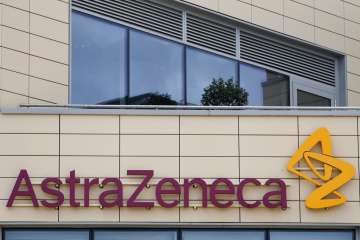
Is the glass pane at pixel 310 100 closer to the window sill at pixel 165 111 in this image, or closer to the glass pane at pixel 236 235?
the window sill at pixel 165 111

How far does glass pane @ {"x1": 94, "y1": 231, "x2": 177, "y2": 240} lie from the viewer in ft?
61.1

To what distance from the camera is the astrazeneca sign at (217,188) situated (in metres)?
18.1

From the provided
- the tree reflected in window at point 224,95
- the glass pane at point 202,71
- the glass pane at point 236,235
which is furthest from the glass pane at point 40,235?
the glass pane at point 202,71

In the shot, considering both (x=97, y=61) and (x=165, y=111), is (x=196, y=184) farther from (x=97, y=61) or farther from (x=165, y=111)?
(x=97, y=61)

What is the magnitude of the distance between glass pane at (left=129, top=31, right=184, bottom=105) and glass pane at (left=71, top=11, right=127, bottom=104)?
11.0 inches

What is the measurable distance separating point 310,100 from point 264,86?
1.61 metres

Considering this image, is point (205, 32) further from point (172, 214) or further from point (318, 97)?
point (172, 214)

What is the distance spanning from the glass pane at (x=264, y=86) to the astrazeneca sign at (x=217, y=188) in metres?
5.01

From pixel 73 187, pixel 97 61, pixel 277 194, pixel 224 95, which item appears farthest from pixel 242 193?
pixel 97 61

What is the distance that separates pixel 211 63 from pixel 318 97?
138 inches

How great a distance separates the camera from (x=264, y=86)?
24094 mm

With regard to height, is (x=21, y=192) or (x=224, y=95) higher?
(x=224, y=95)

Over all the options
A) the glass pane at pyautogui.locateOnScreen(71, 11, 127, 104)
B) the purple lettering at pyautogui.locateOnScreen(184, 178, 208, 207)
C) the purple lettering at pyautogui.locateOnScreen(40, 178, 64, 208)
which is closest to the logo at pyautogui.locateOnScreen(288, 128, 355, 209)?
the purple lettering at pyautogui.locateOnScreen(184, 178, 208, 207)

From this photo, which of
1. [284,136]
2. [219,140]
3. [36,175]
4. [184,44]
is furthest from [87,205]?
[184,44]
